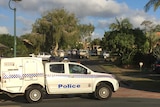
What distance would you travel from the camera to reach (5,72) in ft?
54.7

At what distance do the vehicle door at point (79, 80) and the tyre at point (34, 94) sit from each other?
1.34 metres

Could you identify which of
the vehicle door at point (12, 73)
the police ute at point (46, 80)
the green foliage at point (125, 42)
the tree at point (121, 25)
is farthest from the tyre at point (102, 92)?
the tree at point (121, 25)

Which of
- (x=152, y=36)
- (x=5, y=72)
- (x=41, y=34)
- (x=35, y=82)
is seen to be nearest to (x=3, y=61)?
(x=5, y=72)

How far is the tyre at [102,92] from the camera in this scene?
57.9 ft

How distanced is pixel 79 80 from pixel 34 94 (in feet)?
6.86

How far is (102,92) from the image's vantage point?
17.7 meters

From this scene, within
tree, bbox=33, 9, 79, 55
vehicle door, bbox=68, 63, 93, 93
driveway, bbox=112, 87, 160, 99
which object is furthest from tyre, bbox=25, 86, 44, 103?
tree, bbox=33, 9, 79, 55

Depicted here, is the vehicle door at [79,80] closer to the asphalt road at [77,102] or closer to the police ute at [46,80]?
the police ute at [46,80]

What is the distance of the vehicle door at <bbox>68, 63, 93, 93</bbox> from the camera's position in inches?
684

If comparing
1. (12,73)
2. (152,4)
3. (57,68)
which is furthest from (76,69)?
(152,4)

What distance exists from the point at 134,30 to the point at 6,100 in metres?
31.2

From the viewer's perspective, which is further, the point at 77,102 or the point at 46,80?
the point at 46,80

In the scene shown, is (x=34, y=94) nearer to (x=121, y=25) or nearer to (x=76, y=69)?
(x=76, y=69)

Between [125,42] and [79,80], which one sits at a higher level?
[125,42]
